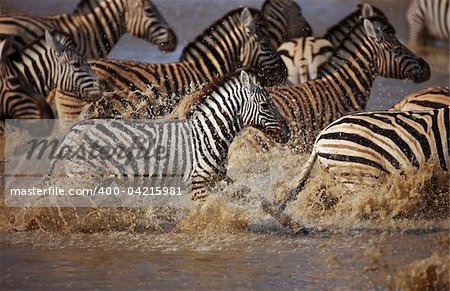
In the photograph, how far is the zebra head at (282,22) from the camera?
41.1ft

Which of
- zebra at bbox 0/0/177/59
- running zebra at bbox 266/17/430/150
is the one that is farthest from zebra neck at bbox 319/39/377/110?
zebra at bbox 0/0/177/59

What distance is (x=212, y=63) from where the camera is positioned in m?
10.9

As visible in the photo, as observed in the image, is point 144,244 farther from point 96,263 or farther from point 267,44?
point 267,44

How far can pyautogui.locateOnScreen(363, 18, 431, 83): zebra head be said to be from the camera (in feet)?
34.4

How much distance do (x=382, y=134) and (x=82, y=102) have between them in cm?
286

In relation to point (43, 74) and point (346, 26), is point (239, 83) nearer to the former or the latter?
point (43, 74)

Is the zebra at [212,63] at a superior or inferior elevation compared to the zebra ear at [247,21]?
inferior

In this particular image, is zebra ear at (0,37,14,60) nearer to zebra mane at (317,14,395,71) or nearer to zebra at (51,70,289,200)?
zebra mane at (317,14,395,71)

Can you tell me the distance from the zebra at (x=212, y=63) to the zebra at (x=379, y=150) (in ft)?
7.19

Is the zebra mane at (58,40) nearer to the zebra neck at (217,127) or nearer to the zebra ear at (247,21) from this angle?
the zebra ear at (247,21)

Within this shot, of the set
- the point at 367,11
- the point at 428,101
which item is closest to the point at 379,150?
the point at 428,101

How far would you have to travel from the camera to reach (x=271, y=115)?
824 cm

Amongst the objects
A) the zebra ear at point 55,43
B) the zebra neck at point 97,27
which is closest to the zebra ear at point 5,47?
the zebra neck at point 97,27

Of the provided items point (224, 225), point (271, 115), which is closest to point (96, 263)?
point (224, 225)
